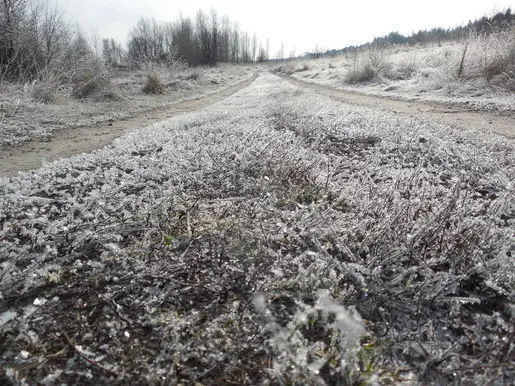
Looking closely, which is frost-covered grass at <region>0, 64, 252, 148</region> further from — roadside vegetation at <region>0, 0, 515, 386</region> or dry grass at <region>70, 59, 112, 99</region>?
roadside vegetation at <region>0, 0, 515, 386</region>

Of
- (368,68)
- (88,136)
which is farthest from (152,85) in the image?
(368,68)

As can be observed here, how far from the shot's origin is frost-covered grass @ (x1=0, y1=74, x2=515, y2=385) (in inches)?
40.2

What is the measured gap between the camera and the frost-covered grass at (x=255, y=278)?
1.02 m

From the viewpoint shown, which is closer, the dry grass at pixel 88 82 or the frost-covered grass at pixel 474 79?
the frost-covered grass at pixel 474 79

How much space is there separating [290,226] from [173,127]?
11.7 feet

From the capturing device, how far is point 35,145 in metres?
4.41

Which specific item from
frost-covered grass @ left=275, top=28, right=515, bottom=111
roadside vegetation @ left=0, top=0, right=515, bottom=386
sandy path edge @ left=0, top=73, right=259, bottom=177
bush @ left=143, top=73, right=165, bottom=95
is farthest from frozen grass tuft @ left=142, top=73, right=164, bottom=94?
roadside vegetation @ left=0, top=0, right=515, bottom=386

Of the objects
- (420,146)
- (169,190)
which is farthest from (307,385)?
(420,146)

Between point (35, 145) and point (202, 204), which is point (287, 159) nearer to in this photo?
point (202, 204)

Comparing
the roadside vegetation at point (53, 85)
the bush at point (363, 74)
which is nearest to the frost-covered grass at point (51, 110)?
the roadside vegetation at point (53, 85)

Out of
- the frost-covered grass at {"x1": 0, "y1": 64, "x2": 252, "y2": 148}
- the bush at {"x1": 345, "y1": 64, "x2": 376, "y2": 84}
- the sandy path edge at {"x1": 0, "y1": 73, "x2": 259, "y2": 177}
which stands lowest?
the sandy path edge at {"x1": 0, "y1": 73, "x2": 259, "y2": 177}

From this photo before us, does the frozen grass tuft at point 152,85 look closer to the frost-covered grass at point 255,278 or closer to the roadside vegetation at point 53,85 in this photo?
the roadside vegetation at point 53,85

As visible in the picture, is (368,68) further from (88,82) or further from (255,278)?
(255,278)

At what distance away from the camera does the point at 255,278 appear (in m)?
1.38
